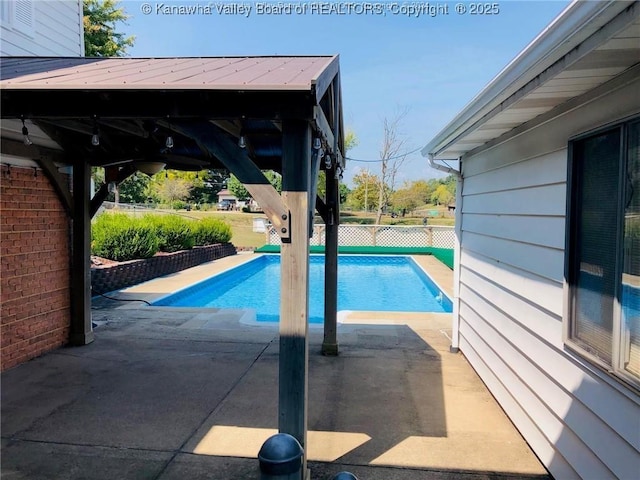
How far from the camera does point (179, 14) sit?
7320 millimetres

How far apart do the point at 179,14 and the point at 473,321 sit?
6.43 metres

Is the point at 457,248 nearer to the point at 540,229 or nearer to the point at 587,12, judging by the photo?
the point at 540,229

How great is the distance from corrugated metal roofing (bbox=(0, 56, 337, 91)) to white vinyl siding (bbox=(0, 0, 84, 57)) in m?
2.92

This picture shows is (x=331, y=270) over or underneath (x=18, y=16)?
underneath

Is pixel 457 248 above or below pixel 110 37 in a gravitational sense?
below

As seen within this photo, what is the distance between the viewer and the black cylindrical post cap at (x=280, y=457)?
82.4 inches

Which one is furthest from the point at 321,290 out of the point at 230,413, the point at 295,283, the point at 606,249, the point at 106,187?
the point at 606,249

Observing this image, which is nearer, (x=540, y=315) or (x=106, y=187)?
(x=540, y=315)

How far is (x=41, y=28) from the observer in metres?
6.99

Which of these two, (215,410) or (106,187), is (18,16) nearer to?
(106,187)

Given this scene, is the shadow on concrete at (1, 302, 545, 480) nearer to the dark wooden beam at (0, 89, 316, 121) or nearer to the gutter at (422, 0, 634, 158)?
the dark wooden beam at (0, 89, 316, 121)

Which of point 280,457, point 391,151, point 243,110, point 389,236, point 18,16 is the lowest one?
point 280,457

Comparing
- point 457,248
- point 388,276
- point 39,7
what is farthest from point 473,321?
point 388,276

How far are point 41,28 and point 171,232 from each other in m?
7.45
